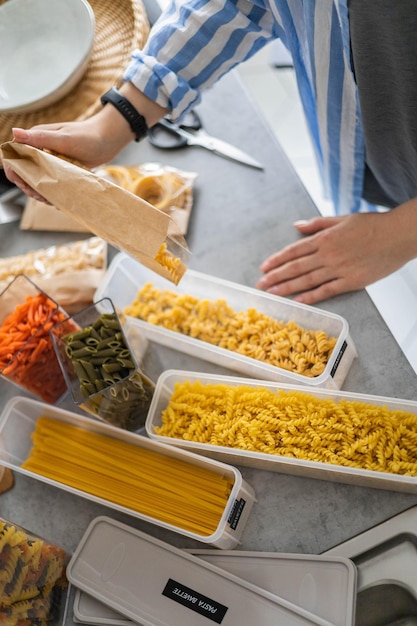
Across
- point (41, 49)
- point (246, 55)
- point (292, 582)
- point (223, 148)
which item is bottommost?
point (292, 582)

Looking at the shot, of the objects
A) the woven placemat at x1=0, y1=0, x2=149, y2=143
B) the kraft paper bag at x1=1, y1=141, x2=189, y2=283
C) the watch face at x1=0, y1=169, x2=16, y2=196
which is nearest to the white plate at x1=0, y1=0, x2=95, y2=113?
the woven placemat at x1=0, y1=0, x2=149, y2=143

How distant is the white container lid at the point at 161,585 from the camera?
812 mm

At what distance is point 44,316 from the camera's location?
1.02 metres

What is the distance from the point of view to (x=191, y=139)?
1263mm

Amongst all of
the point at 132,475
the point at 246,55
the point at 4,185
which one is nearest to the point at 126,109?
the point at 246,55

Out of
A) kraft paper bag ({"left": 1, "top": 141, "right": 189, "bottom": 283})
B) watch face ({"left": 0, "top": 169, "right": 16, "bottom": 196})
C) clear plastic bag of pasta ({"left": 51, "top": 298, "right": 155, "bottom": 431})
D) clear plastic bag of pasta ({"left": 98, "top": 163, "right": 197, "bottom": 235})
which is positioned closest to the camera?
kraft paper bag ({"left": 1, "top": 141, "right": 189, "bottom": 283})

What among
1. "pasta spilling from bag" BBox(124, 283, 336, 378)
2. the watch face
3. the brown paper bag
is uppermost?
the watch face

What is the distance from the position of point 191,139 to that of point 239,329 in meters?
0.45

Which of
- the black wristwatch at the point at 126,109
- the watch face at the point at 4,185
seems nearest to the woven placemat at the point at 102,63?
the black wristwatch at the point at 126,109

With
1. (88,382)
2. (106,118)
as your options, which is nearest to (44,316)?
(88,382)

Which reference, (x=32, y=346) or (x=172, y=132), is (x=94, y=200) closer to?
(x=32, y=346)

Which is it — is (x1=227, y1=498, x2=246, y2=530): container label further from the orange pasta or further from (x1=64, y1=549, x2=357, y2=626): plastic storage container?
the orange pasta

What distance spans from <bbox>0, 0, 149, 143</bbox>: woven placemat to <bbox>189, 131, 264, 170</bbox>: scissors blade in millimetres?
293

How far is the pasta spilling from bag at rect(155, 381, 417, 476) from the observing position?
83cm
